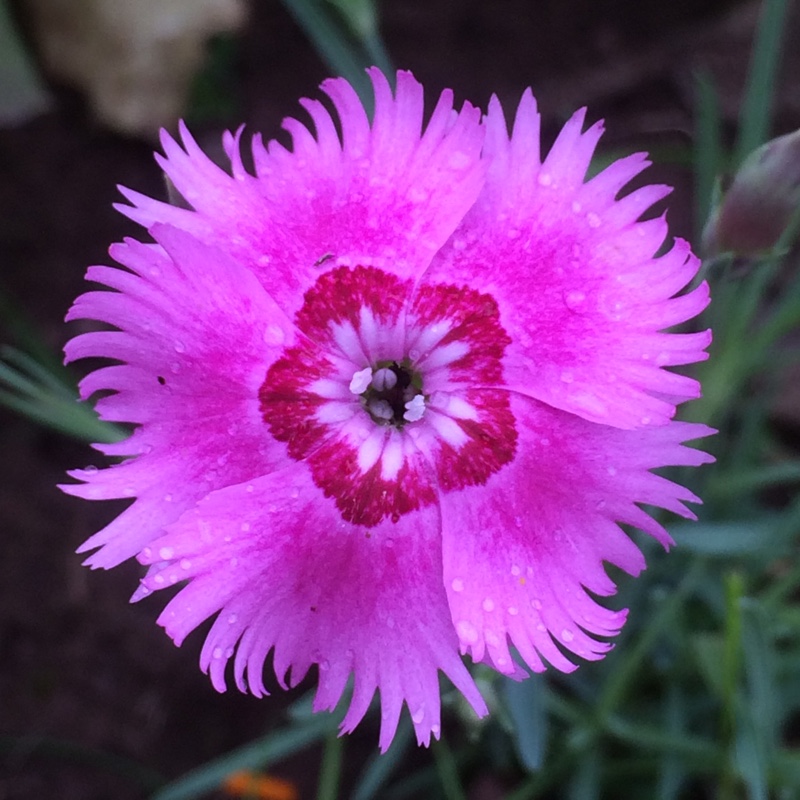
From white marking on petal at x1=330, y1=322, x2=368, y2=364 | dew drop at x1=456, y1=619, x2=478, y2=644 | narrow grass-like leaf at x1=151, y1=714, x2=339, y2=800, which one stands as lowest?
narrow grass-like leaf at x1=151, y1=714, x2=339, y2=800

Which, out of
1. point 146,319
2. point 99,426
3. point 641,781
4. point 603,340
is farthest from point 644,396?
point 641,781

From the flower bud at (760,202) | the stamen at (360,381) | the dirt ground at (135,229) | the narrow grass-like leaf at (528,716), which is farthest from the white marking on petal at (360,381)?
the dirt ground at (135,229)

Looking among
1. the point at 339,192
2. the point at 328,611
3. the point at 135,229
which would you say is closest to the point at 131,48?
the point at 135,229

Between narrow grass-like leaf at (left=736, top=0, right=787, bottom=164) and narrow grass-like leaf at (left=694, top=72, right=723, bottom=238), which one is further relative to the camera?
narrow grass-like leaf at (left=694, top=72, right=723, bottom=238)

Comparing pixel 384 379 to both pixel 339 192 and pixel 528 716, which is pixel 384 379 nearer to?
pixel 339 192

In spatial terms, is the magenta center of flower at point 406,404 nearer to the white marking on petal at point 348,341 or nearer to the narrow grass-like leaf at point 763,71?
the white marking on petal at point 348,341

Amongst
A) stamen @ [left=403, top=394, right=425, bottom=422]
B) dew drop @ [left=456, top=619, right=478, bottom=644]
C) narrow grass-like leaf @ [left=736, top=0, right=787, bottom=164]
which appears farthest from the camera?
narrow grass-like leaf @ [left=736, top=0, right=787, bottom=164]

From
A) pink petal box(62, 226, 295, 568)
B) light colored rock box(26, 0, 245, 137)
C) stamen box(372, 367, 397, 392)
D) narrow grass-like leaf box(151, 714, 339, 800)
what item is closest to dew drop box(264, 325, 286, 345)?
pink petal box(62, 226, 295, 568)

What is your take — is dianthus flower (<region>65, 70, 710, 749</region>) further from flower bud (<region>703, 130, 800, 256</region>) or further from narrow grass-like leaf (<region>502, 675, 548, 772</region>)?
narrow grass-like leaf (<region>502, 675, 548, 772</region>)
